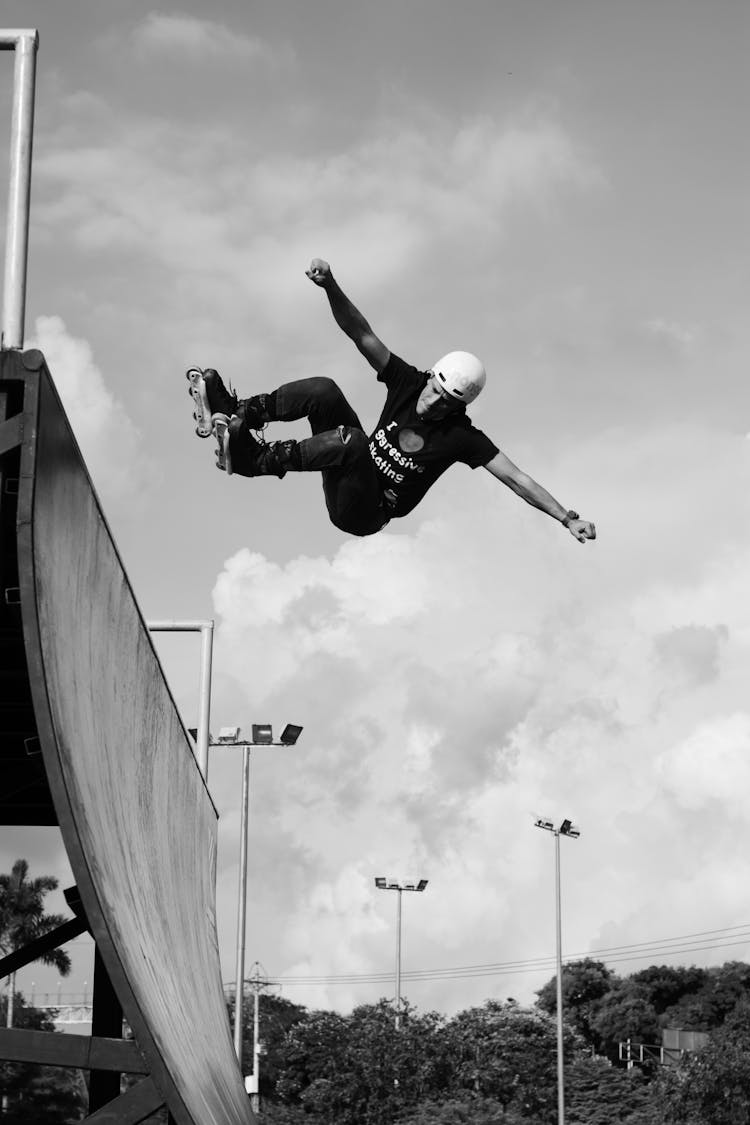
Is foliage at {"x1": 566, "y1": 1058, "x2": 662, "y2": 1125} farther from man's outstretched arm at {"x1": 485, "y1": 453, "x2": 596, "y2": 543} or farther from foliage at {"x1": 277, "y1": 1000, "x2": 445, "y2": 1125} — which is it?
man's outstretched arm at {"x1": 485, "y1": 453, "x2": 596, "y2": 543}

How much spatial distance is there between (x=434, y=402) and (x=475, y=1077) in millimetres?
53095

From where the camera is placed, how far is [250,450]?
25.6 ft

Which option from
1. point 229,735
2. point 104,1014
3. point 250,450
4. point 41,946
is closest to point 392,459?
point 250,450

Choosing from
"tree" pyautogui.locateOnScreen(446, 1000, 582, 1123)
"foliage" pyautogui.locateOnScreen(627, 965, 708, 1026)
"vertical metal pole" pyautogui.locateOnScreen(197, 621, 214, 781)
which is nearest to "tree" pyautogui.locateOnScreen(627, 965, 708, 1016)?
"foliage" pyautogui.locateOnScreen(627, 965, 708, 1026)

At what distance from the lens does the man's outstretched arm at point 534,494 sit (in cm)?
785

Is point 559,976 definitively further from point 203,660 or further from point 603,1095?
point 203,660

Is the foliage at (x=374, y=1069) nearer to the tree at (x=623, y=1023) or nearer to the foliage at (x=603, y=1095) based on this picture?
the foliage at (x=603, y=1095)

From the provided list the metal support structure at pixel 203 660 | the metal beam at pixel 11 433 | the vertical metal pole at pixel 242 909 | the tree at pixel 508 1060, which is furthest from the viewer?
the tree at pixel 508 1060

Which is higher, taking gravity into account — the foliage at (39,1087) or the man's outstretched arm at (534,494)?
the man's outstretched arm at (534,494)

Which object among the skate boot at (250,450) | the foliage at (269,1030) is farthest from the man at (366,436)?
the foliage at (269,1030)

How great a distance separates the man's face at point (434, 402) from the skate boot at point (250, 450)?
773mm

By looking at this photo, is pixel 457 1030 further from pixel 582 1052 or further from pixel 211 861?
pixel 211 861

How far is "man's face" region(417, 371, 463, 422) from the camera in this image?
786cm

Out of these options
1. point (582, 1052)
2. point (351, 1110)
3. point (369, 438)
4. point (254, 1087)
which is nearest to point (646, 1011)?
point (582, 1052)
